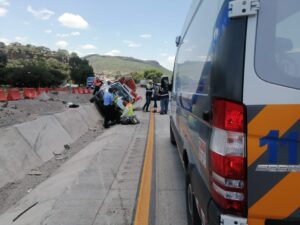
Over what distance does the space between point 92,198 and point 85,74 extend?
87.2 m

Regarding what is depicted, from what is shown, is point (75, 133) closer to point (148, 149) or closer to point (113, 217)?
point (148, 149)

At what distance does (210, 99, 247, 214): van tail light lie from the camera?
102 inches

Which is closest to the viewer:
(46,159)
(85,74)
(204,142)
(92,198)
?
(204,142)

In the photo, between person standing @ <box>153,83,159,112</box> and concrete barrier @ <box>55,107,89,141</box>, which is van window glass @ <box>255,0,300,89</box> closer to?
concrete barrier @ <box>55,107,89,141</box>

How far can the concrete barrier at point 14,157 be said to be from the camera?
720 cm

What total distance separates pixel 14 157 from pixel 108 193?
8.30 feet

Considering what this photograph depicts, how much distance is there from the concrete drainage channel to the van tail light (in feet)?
14.6

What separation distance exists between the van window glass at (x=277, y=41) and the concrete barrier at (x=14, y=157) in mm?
5631

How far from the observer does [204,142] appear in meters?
3.15

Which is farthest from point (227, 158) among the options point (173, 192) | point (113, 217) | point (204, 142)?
point (173, 192)

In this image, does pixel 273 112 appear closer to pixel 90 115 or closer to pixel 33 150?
pixel 33 150

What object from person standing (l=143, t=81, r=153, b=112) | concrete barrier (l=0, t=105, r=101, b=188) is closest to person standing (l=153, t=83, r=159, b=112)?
person standing (l=143, t=81, r=153, b=112)

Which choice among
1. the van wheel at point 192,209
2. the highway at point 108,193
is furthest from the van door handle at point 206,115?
the highway at point 108,193

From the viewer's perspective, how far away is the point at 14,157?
771 cm
